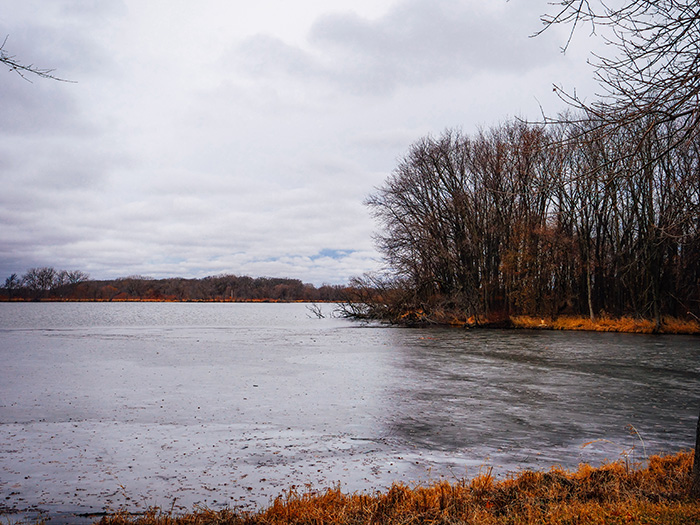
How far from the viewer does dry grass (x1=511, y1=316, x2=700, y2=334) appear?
94.5 ft

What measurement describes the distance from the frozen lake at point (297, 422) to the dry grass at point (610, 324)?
44.4 ft

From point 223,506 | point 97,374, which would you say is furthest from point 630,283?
point 223,506

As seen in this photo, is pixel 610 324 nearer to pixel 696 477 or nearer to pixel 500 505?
pixel 696 477

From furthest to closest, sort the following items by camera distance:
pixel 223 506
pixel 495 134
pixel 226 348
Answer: pixel 495 134 → pixel 226 348 → pixel 223 506

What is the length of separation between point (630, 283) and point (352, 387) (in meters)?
26.5

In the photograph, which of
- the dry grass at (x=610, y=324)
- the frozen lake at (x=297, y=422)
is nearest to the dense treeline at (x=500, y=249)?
the dry grass at (x=610, y=324)

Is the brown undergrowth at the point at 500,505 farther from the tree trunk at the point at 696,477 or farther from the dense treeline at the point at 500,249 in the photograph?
the dense treeline at the point at 500,249

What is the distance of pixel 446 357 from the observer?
18.2 m

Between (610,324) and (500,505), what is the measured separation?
101ft

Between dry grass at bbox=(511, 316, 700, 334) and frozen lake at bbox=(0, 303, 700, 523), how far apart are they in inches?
532

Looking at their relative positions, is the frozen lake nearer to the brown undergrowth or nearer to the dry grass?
the brown undergrowth

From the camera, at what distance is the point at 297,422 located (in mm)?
8547

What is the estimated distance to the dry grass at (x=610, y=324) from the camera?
28819mm

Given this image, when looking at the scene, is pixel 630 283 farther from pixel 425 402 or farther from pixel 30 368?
pixel 30 368
